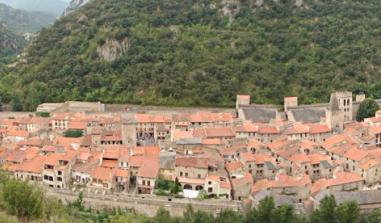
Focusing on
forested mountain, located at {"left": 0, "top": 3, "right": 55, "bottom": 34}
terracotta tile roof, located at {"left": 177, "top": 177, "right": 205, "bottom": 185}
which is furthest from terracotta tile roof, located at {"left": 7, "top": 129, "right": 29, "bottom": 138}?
forested mountain, located at {"left": 0, "top": 3, "right": 55, "bottom": 34}

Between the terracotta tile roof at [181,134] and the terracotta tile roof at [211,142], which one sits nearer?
the terracotta tile roof at [211,142]

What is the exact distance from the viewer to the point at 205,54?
4450 centimetres

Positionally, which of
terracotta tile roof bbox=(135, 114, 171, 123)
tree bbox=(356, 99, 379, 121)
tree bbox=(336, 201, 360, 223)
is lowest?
tree bbox=(336, 201, 360, 223)

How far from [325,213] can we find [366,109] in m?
15.2

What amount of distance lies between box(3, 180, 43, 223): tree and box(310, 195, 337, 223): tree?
11309 mm

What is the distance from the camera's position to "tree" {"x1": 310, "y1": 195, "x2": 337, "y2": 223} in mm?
21984

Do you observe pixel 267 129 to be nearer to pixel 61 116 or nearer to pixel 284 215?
pixel 284 215

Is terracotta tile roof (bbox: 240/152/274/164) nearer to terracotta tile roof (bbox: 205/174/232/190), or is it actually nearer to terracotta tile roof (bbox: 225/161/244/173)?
terracotta tile roof (bbox: 225/161/244/173)

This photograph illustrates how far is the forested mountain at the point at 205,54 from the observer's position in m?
41.3

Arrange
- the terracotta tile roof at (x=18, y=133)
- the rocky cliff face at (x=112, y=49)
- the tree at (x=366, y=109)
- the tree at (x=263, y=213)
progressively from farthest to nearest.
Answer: the rocky cliff face at (x=112, y=49)
the tree at (x=366, y=109)
the terracotta tile roof at (x=18, y=133)
the tree at (x=263, y=213)

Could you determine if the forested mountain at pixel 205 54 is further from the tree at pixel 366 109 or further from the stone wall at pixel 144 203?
the stone wall at pixel 144 203

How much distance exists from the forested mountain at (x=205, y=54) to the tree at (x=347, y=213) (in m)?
17.7

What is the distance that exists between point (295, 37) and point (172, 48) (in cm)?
993

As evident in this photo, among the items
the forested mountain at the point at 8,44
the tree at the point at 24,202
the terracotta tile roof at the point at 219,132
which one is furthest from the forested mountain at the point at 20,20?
the tree at the point at 24,202
